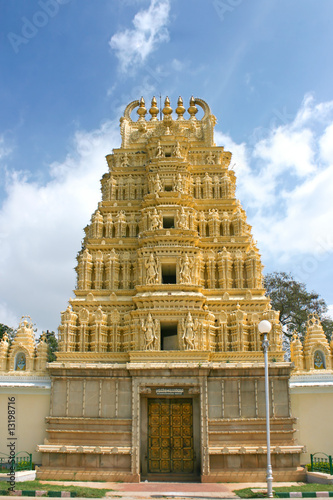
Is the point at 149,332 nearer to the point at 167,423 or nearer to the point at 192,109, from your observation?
the point at 167,423

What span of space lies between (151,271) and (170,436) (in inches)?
342

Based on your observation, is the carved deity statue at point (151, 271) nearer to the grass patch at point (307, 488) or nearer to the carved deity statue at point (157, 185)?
the carved deity statue at point (157, 185)

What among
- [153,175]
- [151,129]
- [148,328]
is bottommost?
[148,328]

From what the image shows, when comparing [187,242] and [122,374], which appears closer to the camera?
[122,374]

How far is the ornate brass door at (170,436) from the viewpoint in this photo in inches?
930

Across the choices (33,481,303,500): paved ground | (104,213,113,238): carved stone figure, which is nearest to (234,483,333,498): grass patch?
(33,481,303,500): paved ground

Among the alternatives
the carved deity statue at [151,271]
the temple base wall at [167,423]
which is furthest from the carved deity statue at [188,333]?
the carved deity statue at [151,271]

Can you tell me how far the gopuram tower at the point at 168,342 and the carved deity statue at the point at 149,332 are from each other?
0.07 metres

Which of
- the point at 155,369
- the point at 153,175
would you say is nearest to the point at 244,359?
the point at 155,369

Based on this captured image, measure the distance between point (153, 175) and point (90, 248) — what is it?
624 cm

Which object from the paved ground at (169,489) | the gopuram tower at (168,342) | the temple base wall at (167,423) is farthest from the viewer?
the gopuram tower at (168,342)

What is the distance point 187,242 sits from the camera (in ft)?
94.4

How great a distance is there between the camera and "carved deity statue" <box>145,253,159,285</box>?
1073 inches

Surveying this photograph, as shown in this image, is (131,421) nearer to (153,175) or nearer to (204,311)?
(204,311)
